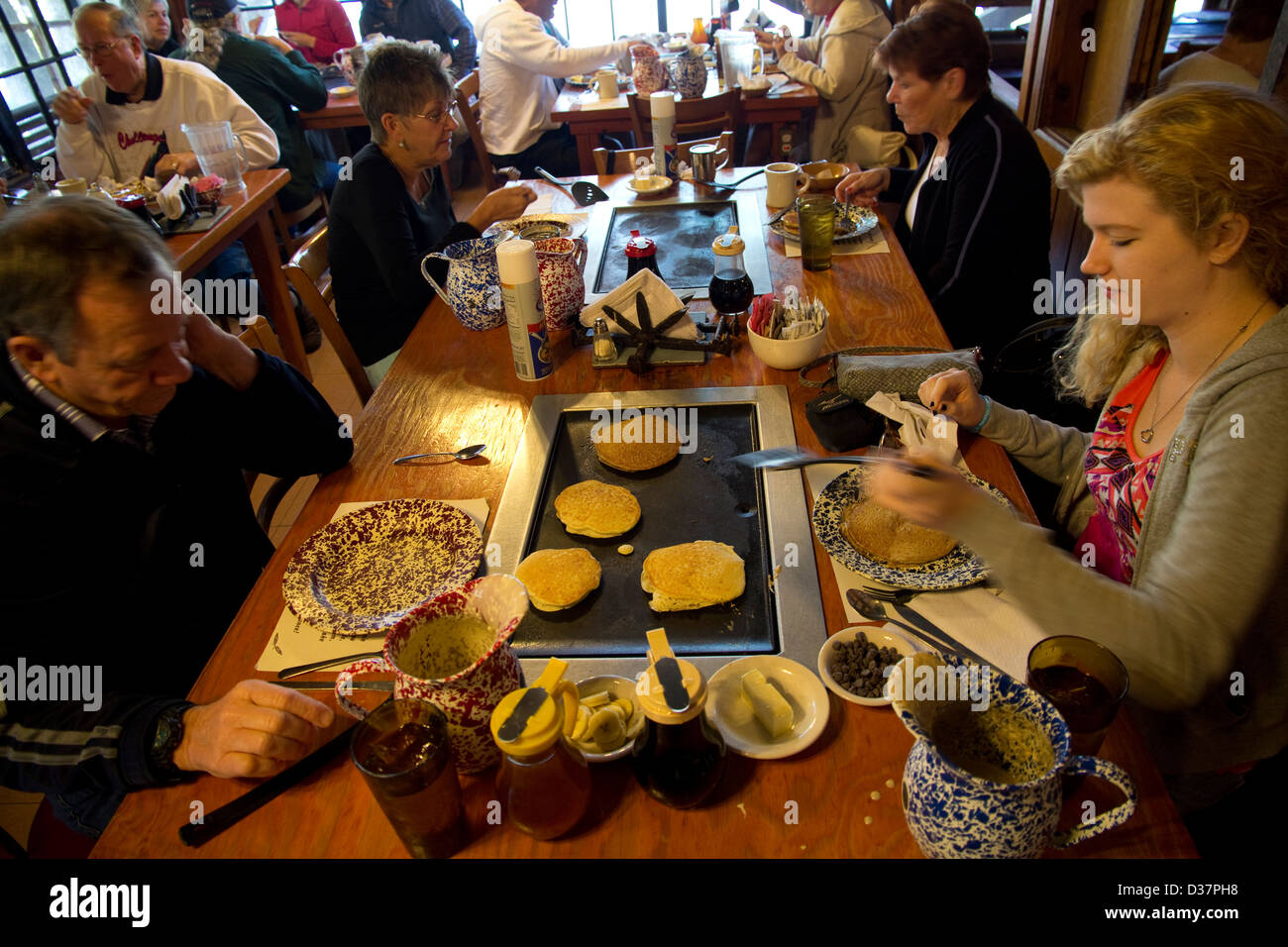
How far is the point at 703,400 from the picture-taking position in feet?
5.46

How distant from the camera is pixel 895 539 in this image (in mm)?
1230

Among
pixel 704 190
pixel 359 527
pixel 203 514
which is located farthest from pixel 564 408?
pixel 704 190

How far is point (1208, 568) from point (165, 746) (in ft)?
4.32

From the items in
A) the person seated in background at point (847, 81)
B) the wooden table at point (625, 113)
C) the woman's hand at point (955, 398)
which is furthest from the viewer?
the wooden table at point (625, 113)

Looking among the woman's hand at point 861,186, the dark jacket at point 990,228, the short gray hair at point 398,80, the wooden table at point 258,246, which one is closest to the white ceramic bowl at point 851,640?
the dark jacket at point 990,228

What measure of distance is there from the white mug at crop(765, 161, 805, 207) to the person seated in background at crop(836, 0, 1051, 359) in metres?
0.37

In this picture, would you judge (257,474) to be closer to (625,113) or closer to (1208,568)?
(1208,568)

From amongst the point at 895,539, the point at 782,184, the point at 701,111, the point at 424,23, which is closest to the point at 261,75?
the point at 424,23

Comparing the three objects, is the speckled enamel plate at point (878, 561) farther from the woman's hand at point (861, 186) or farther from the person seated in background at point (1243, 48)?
the person seated in background at point (1243, 48)

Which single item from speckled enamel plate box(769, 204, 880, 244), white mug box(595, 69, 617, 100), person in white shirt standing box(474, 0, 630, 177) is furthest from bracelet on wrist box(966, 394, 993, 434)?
person in white shirt standing box(474, 0, 630, 177)

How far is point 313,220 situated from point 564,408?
4020 mm

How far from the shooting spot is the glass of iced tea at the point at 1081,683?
864 mm

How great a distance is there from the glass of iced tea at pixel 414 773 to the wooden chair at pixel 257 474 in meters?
0.88
